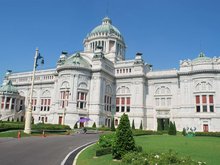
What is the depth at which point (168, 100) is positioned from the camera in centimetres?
6512

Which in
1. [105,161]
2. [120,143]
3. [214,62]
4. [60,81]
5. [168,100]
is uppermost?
[214,62]

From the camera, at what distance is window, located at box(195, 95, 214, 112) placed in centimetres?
5659

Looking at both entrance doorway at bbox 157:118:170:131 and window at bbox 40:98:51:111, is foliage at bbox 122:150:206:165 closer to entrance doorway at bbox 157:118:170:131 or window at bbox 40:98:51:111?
entrance doorway at bbox 157:118:170:131

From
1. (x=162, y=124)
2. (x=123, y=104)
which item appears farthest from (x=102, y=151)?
(x=123, y=104)

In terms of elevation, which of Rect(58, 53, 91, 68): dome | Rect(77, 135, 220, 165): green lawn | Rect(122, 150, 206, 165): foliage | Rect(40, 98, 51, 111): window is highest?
Rect(58, 53, 91, 68): dome

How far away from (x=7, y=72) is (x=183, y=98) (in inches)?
2777

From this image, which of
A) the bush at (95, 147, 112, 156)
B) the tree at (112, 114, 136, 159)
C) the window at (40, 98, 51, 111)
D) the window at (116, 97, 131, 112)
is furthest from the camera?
the window at (40, 98, 51, 111)

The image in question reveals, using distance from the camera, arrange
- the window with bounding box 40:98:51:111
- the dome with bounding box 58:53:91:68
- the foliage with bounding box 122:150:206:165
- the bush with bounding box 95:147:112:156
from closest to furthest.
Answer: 1. the foliage with bounding box 122:150:206:165
2. the bush with bounding box 95:147:112:156
3. the dome with bounding box 58:53:91:68
4. the window with bounding box 40:98:51:111

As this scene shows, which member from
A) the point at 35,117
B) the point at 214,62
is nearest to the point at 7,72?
the point at 35,117

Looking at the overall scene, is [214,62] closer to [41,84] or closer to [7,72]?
[41,84]

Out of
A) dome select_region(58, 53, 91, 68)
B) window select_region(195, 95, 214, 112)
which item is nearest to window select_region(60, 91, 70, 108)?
dome select_region(58, 53, 91, 68)

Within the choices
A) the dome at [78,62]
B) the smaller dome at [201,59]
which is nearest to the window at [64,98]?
the dome at [78,62]

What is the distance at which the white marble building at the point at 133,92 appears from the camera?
57625mm

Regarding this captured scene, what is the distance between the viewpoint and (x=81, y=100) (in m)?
61.7
